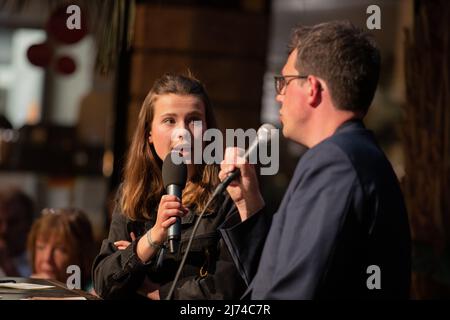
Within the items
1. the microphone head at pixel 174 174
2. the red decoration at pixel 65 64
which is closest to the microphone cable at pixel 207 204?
the microphone head at pixel 174 174

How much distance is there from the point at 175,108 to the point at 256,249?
0.43 metres

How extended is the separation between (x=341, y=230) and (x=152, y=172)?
81 centimetres

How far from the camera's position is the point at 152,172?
2826mm

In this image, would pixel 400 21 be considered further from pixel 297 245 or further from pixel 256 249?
pixel 297 245

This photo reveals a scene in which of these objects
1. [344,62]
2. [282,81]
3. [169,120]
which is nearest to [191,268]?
[169,120]

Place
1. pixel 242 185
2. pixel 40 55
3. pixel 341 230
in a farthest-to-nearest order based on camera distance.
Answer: pixel 40 55 → pixel 242 185 → pixel 341 230

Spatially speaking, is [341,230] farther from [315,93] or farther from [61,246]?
[61,246]

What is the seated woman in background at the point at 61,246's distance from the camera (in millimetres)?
4336

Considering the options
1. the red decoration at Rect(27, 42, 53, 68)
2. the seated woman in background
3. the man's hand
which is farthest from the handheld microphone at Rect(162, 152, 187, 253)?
the red decoration at Rect(27, 42, 53, 68)

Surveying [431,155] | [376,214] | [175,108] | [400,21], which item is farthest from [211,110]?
[400,21]

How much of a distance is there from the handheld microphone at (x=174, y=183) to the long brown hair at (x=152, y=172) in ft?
0.49

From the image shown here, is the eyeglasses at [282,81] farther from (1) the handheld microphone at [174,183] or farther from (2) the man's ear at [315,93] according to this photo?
(1) the handheld microphone at [174,183]

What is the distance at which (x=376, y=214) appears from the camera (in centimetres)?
220

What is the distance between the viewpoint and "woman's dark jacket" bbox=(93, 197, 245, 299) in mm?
2654
